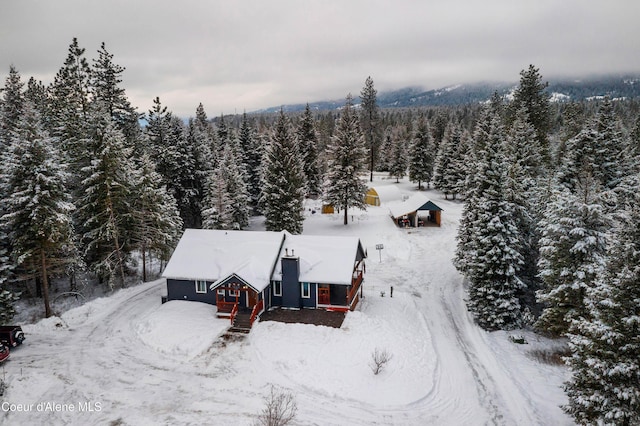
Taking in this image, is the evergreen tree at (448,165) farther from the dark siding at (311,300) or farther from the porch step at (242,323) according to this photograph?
the porch step at (242,323)

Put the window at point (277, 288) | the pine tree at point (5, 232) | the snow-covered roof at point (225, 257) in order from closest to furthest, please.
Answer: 1. the pine tree at point (5, 232)
2. the snow-covered roof at point (225, 257)
3. the window at point (277, 288)

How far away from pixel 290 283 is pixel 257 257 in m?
3.09

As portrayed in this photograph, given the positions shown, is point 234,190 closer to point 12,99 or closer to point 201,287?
point 201,287

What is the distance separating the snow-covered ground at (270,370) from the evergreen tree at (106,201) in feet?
12.6

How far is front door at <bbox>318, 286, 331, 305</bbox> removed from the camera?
26.3m

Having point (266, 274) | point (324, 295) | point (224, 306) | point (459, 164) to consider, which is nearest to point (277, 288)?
point (266, 274)

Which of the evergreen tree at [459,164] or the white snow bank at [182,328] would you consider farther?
the evergreen tree at [459,164]

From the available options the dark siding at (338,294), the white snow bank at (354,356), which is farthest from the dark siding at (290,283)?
the white snow bank at (354,356)

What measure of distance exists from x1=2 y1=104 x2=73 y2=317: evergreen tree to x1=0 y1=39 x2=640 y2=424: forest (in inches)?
3.4

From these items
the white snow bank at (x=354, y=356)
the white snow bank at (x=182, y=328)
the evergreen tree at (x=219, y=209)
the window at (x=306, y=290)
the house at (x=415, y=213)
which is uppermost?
the evergreen tree at (x=219, y=209)

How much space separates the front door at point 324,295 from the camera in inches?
1034

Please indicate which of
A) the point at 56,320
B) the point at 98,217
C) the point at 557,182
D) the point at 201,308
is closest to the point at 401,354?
the point at 201,308

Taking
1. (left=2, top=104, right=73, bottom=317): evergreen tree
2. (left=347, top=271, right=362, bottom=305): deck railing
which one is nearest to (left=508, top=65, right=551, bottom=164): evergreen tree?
(left=347, top=271, right=362, bottom=305): deck railing

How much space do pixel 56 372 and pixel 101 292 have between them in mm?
12475
